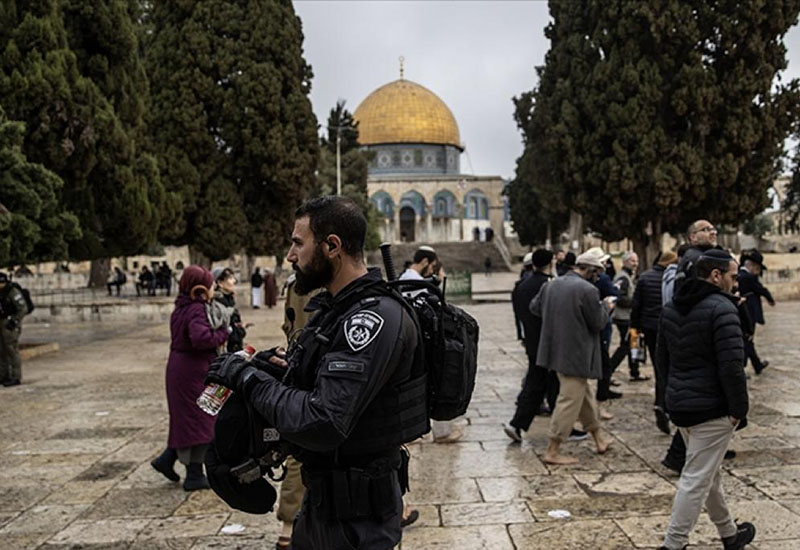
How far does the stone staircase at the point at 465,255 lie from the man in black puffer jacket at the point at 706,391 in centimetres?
4529

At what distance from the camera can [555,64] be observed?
2627 cm

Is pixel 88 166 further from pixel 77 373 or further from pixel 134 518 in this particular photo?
pixel 134 518

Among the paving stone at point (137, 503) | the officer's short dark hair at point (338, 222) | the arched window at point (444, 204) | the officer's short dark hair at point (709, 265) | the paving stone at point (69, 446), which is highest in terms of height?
the arched window at point (444, 204)

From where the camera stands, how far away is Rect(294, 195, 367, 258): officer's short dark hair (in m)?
2.44

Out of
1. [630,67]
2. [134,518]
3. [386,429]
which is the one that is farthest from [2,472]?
[630,67]

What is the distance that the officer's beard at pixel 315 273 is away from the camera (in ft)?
8.04

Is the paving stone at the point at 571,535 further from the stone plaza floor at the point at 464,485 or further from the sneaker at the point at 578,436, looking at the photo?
the sneaker at the point at 578,436

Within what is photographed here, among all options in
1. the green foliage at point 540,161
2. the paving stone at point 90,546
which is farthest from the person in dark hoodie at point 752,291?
the green foliage at point 540,161

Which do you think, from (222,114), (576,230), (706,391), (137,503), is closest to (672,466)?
(706,391)

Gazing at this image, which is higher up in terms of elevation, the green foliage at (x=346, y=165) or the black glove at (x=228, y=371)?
the green foliage at (x=346, y=165)

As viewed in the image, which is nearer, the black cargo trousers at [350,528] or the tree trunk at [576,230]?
the black cargo trousers at [350,528]

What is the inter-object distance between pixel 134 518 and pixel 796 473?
14.1ft

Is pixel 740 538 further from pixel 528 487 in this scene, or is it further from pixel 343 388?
pixel 343 388

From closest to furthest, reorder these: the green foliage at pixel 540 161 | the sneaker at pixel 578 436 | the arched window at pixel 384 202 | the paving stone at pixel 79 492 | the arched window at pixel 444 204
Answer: the paving stone at pixel 79 492 → the sneaker at pixel 578 436 → the green foliage at pixel 540 161 → the arched window at pixel 384 202 → the arched window at pixel 444 204
